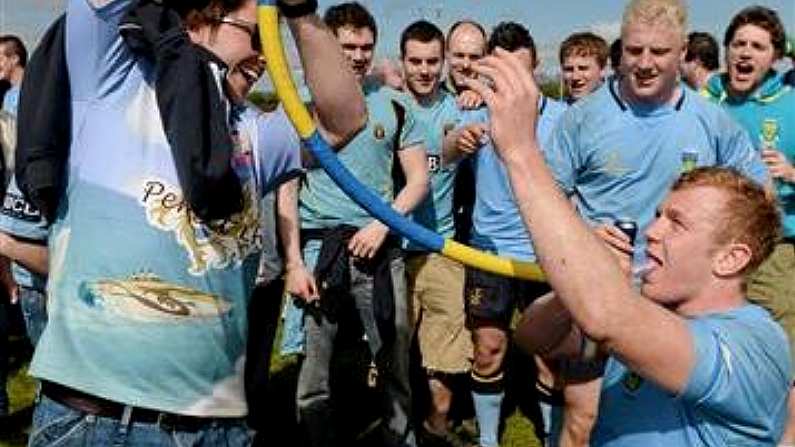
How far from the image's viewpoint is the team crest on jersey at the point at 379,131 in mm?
6344

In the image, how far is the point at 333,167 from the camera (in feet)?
10.3

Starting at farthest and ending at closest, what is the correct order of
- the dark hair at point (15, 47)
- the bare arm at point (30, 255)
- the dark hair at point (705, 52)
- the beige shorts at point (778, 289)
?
the dark hair at point (705, 52), the dark hair at point (15, 47), the beige shorts at point (778, 289), the bare arm at point (30, 255)

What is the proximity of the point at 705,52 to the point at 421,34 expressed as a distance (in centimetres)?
404

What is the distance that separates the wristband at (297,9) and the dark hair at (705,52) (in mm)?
7791

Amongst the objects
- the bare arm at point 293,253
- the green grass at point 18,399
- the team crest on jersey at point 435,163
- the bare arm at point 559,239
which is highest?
the bare arm at point 559,239

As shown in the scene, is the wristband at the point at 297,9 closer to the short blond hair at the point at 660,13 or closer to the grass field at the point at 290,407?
the short blond hair at the point at 660,13

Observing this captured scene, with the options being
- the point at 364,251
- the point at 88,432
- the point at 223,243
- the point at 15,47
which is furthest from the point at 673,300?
the point at 15,47

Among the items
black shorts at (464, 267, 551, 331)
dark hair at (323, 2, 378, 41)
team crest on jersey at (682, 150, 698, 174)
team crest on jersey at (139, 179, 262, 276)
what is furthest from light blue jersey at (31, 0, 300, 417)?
black shorts at (464, 267, 551, 331)

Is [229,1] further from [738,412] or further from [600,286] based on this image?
[738,412]

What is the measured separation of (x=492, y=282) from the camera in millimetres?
6656

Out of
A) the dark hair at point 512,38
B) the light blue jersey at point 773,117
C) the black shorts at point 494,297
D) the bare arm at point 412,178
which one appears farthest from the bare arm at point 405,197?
the light blue jersey at point 773,117

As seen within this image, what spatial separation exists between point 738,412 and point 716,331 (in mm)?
177

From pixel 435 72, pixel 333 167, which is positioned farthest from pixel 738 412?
pixel 435 72

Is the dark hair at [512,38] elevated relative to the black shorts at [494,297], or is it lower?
elevated
